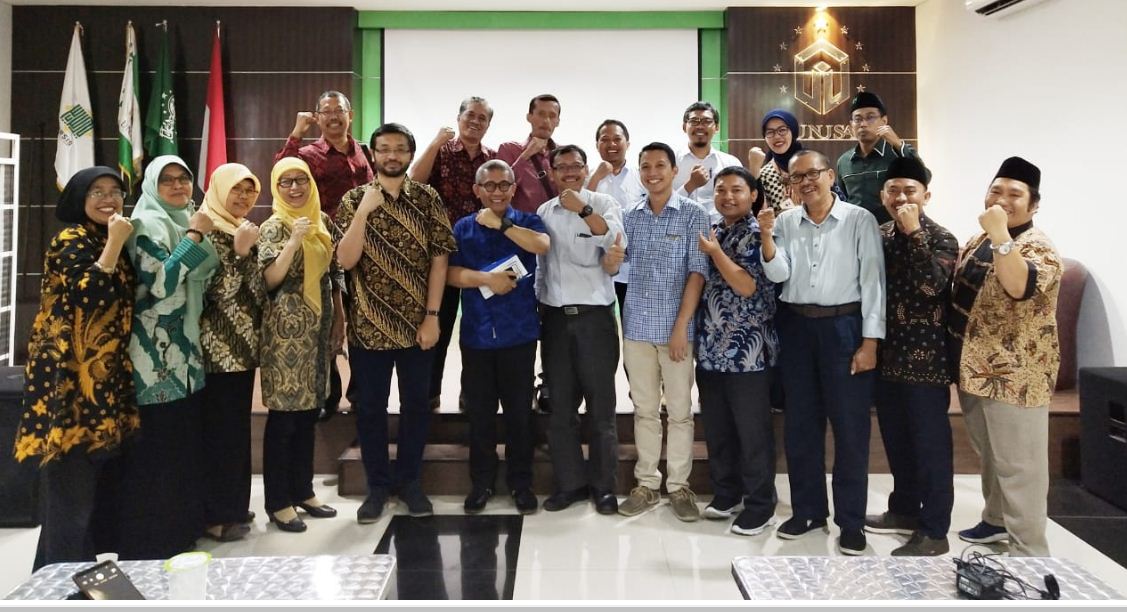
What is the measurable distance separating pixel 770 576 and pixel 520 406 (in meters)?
1.84

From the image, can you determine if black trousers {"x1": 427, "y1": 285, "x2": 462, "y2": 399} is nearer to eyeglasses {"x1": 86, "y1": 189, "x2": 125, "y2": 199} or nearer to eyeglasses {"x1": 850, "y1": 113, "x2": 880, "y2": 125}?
eyeglasses {"x1": 86, "y1": 189, "x2": 125, "y2": 199}

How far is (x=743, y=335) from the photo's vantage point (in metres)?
3.08

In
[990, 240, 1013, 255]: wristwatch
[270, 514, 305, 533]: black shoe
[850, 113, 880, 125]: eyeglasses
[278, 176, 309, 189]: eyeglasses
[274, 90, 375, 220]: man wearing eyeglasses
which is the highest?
[850, 113, 880, 125]: eyeglasses

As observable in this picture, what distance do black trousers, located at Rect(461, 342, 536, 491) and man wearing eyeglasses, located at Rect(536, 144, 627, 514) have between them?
0.11 metres

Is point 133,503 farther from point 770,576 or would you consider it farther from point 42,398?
point 770,576

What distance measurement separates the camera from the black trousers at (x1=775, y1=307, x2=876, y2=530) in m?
2.85

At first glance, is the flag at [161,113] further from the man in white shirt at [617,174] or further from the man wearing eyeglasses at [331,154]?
the man in white shirt at [617,174]

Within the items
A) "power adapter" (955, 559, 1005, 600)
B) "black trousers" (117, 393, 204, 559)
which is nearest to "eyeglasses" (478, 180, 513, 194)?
"black trousers" (117, 393, 204, 559)

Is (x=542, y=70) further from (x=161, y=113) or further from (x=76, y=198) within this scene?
(x=76, y=198)

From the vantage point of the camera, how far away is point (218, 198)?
Answer: 2.81 meters

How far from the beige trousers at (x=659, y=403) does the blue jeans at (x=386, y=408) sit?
2.90ft

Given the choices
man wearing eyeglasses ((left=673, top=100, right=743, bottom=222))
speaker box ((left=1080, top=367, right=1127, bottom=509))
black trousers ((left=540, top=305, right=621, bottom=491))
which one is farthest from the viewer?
man wearing eyeglasses ((left=673, top=100, right=743, bottom=222))

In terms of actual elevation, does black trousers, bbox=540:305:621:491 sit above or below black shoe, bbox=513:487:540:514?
above

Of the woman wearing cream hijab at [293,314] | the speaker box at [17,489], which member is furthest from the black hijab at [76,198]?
the speaker box at [17,489]
